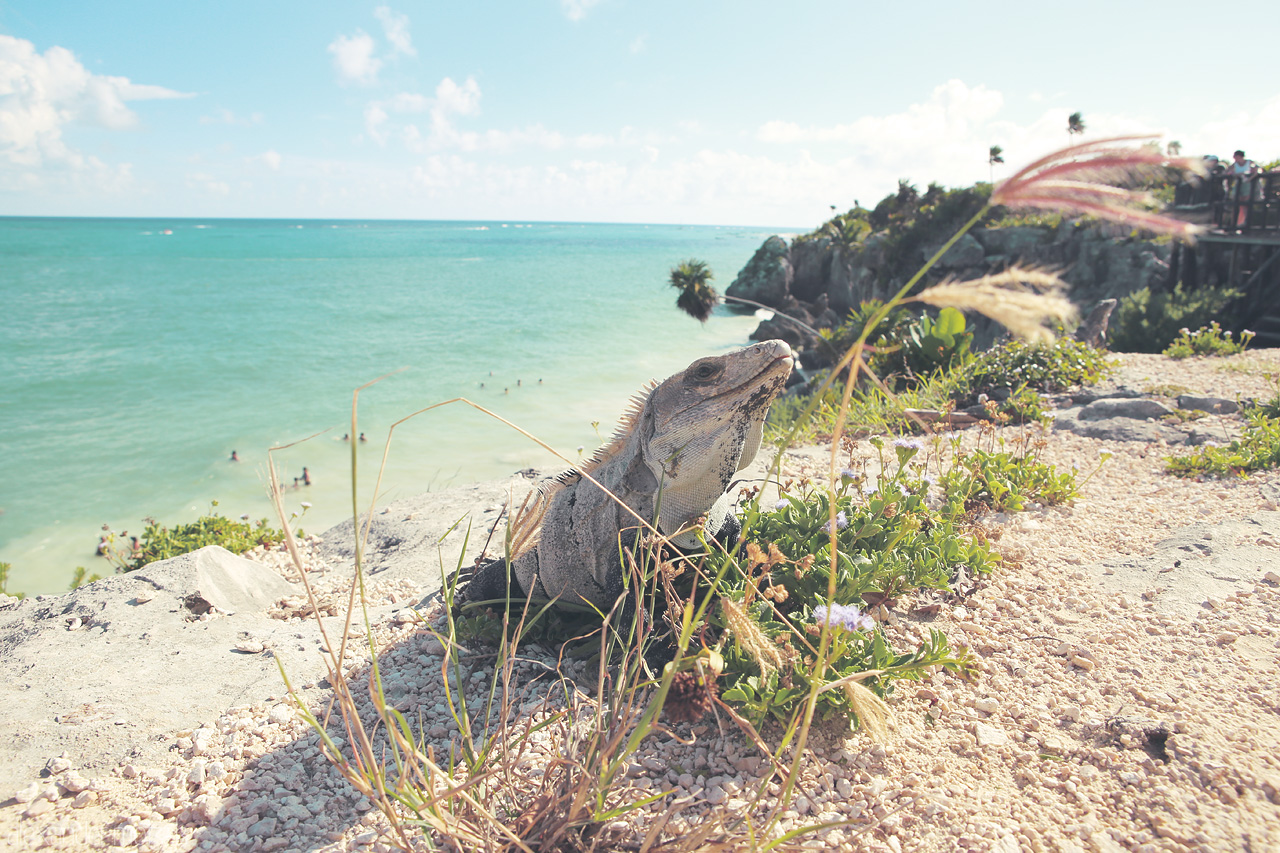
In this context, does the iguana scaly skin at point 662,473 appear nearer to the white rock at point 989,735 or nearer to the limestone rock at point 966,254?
the white rock at point 989,735

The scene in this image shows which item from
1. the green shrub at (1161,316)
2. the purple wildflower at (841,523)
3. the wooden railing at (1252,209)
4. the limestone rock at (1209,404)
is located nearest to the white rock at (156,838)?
the purple wildflower at (841,523)

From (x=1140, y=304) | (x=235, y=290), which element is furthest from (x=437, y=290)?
(x=1140, y=304)

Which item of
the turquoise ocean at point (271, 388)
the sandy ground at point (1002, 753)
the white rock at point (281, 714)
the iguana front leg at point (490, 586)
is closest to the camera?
the sandy ground at point (1002, 753)

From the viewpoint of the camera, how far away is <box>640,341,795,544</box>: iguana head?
8.26 ft

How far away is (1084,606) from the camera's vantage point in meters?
3.20

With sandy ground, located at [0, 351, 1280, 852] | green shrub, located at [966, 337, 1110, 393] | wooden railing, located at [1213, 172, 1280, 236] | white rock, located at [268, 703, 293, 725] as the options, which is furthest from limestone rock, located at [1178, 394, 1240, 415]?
white rock, located at [268, 703, 293, 725]

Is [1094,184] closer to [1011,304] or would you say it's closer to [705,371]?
[1011,304]

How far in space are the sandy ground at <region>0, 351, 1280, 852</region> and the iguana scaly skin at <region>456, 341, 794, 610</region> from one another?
607 mm

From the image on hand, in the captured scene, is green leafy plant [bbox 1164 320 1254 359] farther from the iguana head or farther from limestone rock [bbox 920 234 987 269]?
limestone rock [bbox 920 234 987 269]

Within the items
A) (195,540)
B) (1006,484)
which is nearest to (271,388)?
(195,540)

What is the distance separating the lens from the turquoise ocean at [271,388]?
10.7 metres

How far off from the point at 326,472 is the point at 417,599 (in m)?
7.91

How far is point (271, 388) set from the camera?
18.7 meters

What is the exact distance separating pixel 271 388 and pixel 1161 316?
21882 mm
